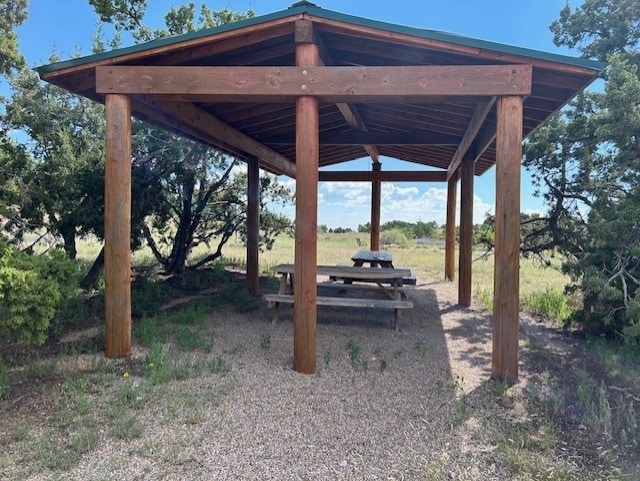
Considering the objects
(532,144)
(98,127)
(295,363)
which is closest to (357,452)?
(295,363)

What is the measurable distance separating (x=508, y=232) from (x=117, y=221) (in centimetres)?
348

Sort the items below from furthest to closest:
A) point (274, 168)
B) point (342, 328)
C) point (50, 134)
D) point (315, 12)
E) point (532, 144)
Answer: point (274, 168) < point (532, 144) < point (50, 134) < point (342, 328) < point (315, 12)

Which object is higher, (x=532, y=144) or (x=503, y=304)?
(x=532, y=144)

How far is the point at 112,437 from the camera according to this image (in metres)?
2.76

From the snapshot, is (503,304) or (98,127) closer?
(503,304)

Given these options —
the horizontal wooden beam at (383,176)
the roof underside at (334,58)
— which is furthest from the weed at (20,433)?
the horizontal wooden beam at (383,176)

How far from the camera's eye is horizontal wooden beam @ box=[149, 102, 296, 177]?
16.7 ft

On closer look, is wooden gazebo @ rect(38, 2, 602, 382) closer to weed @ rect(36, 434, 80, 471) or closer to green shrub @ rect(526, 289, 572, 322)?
weed @ rect(36, 434, 80, 471)

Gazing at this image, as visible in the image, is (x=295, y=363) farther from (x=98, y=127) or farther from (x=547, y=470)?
(x=98, y=127)

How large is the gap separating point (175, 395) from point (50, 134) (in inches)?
212

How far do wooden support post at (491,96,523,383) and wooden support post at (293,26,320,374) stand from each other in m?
1.56

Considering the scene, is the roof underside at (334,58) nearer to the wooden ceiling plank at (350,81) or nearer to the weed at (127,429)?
the wooden ceiling plank at (350,81)

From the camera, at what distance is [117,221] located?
413cm

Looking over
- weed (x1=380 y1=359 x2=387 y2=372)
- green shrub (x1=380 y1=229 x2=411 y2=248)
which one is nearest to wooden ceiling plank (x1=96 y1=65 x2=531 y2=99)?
weed (x1=380 y1=359 x2=387 y2=372)
